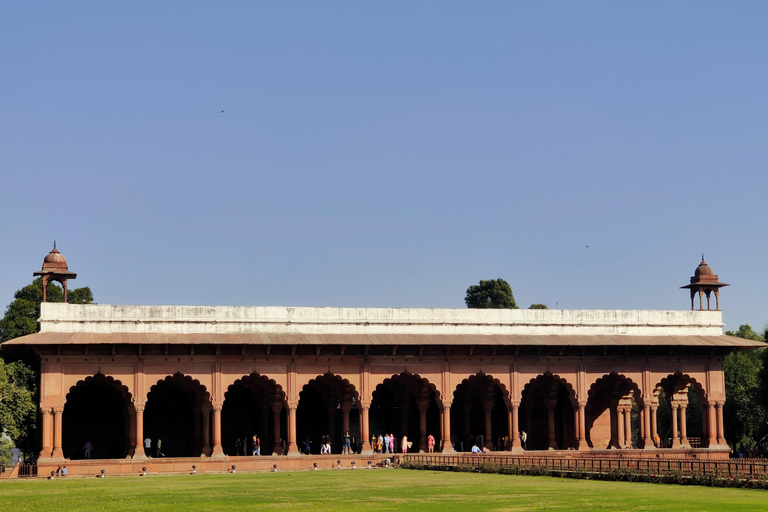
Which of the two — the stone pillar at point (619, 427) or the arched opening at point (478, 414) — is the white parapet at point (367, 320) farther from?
the stone pillar at point (619, 427)

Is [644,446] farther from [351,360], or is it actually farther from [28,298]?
[28,298]

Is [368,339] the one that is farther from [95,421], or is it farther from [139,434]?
[95,421]

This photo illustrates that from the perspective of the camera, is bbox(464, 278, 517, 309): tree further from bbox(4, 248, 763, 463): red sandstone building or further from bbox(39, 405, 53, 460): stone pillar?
bbox(39, 405, 53, 460): stone pillar

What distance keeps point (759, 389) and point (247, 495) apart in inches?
1541

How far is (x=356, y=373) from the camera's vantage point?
45.9 m

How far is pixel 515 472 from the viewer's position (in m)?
34.5

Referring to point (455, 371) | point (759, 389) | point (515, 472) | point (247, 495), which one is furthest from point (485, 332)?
point (247, 495)

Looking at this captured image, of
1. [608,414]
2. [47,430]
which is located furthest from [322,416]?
[608,414]

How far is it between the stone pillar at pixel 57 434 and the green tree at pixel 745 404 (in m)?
35.2

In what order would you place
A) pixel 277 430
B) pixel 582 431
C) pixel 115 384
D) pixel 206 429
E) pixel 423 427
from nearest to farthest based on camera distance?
pixel 115 384 → pixel 206 429 → pixel 277 430 → pixel 423 427 → pixel 582 431

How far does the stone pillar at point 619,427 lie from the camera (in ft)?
169

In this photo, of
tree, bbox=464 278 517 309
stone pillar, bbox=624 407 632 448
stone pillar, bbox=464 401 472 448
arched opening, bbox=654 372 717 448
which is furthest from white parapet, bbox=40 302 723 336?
tree, bbox=464 278 517 309

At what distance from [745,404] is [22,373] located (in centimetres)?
3836

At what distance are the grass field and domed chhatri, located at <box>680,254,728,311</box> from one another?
71.1 feet
